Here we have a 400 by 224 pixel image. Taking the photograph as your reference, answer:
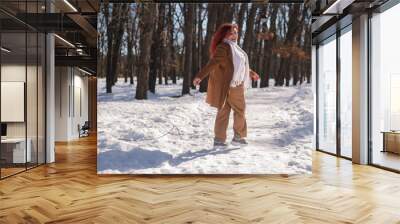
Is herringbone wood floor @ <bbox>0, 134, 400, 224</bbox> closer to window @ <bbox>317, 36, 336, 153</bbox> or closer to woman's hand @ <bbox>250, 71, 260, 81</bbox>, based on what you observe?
woman's hand @ <bbox>250, 71, 260, 81</bbox>

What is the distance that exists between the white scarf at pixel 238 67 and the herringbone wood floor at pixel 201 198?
5.15 feet

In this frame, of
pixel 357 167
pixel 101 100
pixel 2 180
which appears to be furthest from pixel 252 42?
pixel 2 180

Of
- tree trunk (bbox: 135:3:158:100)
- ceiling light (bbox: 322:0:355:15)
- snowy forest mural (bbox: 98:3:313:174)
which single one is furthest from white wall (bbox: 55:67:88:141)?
ceiling light (bbox: 322:0:355:15)

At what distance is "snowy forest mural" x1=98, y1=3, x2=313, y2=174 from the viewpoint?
6.58 meters

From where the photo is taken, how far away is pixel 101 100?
260 inches

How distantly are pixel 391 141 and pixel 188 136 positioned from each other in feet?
12.3

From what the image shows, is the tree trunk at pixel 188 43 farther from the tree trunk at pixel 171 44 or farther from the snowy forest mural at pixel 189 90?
the tree trunk at pixel 171 44

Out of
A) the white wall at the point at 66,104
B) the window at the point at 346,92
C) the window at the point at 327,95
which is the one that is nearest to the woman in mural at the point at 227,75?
the window at the point at 346,92

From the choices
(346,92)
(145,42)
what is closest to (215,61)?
(145,42)

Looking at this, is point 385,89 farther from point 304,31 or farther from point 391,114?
point 304,31

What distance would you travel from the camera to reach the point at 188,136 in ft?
21.6

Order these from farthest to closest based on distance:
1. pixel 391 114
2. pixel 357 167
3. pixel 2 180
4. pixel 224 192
→ pixel 357 167, pixel 391 114, pixel 2 180, pixel 224 192

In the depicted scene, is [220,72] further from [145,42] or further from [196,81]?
[145,42]

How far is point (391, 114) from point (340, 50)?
2.75 m
